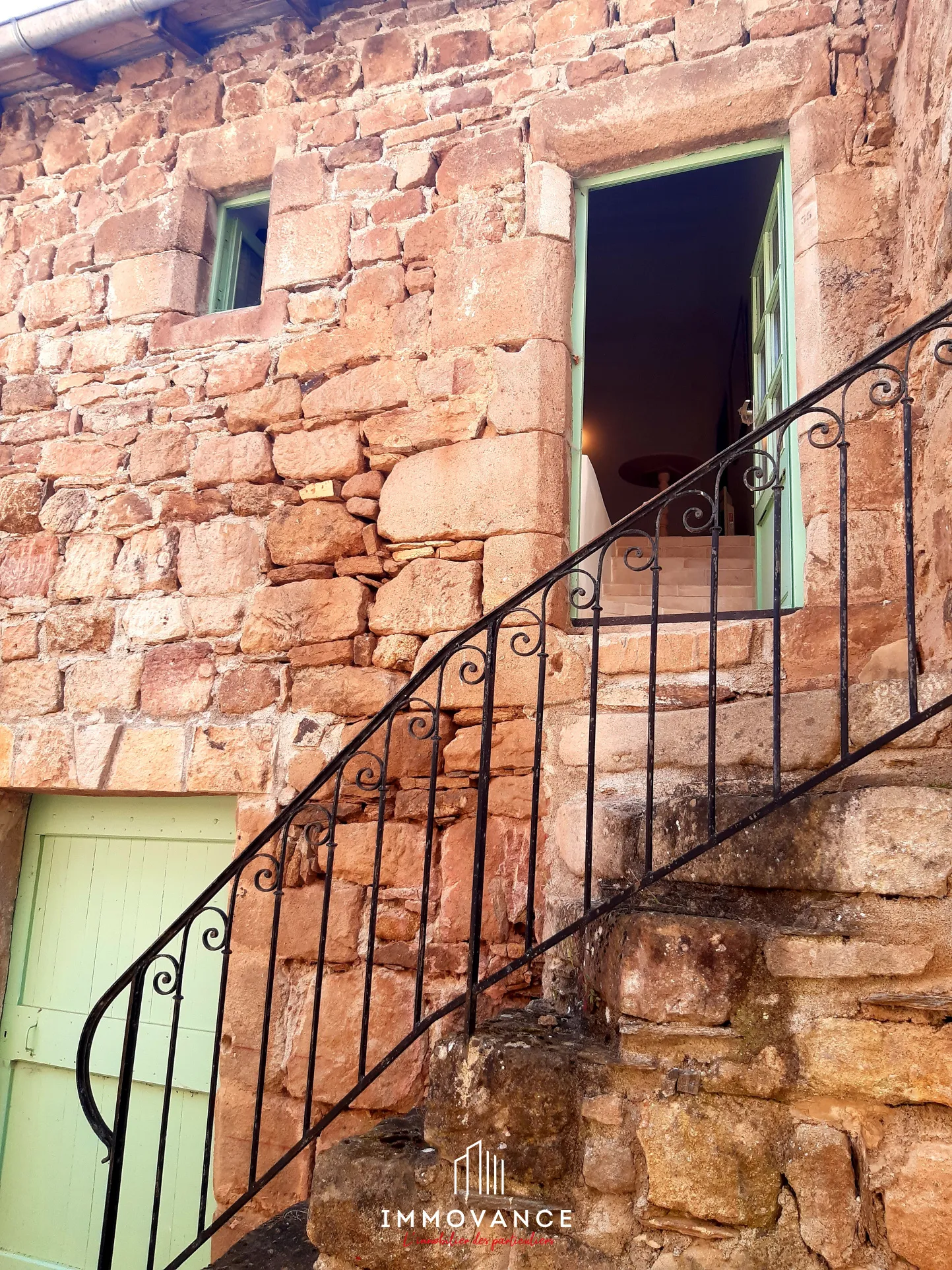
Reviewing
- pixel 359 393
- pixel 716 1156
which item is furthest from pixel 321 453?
pixel 716 1156

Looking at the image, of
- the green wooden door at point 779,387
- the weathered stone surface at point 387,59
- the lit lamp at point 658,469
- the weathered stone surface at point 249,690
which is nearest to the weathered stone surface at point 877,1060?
the green wooden door at point 779,387

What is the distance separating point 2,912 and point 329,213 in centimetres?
317

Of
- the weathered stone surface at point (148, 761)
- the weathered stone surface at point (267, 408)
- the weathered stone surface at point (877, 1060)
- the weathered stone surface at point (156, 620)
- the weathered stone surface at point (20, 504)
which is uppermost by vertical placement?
the weathered stone surface at point (267, 408)

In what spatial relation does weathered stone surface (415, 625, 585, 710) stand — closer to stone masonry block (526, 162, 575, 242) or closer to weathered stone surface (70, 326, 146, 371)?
stone masonry block (526, 162, 575, 242)

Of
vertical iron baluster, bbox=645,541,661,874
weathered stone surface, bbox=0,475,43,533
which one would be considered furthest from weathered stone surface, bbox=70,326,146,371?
vertical iron baluster, bbox=645,541,661,874

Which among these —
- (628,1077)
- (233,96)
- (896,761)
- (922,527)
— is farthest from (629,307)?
(628,1077)

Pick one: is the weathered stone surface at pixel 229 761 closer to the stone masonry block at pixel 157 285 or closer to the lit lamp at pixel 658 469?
the stone masonry block at pixel 157 285

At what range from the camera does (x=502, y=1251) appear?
1654 mm

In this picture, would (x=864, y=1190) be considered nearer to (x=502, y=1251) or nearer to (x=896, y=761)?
(x=502, y=1251)

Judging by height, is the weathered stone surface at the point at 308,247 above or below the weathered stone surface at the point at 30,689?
above

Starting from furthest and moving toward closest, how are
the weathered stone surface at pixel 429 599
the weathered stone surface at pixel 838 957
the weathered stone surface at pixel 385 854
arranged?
the weathered stone surface at pixel 429 599 < the weathered stone surface at pixel 385 854 < the weathered stone surface at pixel 838 957

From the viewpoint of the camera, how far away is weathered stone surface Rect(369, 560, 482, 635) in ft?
9.88

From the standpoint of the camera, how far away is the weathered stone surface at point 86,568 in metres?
3.58

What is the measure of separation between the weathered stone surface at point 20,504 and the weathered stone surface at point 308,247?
134 cm
